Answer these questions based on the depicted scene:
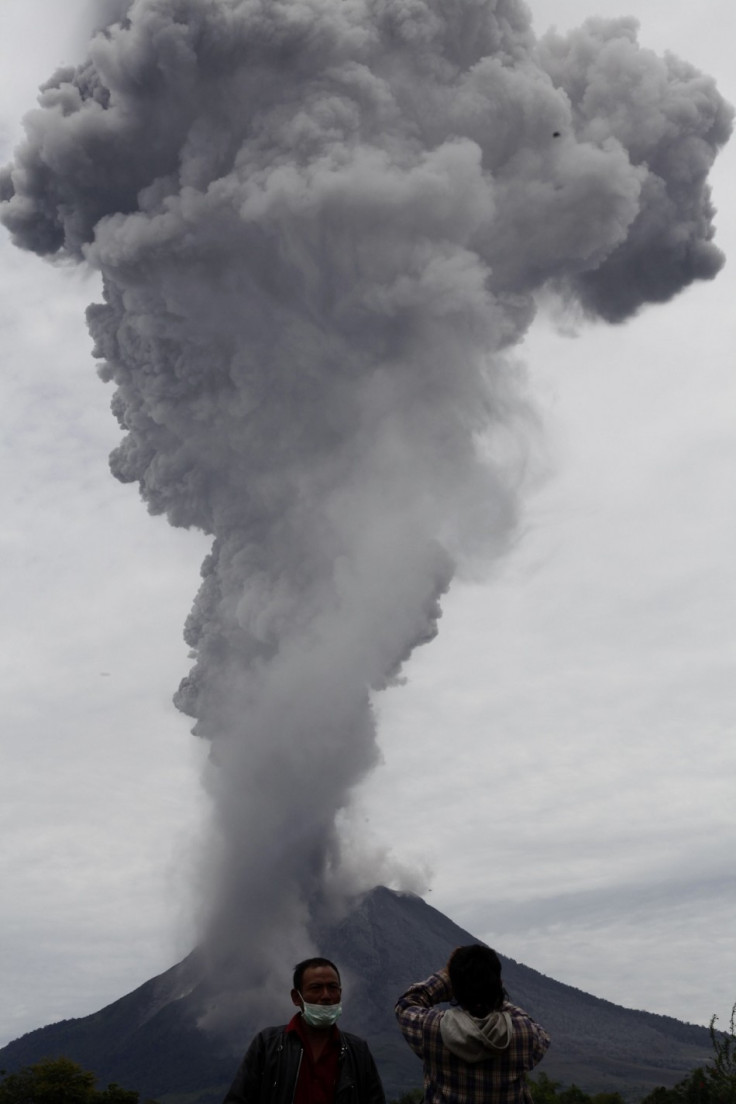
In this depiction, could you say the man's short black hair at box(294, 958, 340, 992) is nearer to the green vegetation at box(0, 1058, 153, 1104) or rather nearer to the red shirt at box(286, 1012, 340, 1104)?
the red shirt at box(286, 1012, 340, 1104)

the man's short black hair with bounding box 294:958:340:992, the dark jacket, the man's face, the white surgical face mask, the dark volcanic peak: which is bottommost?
the dark jacket

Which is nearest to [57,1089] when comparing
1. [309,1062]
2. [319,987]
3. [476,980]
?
[309,1062]

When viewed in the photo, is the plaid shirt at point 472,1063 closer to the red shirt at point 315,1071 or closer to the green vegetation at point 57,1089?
the red shirt at point 315,1071

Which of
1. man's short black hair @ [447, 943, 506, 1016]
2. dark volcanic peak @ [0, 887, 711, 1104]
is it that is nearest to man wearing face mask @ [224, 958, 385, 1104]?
man's short black hair @ [447, 943, 506, 1016]

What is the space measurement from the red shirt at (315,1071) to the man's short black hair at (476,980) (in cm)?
68

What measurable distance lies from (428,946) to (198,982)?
A: 98.0ft

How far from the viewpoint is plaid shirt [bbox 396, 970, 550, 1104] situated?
526cm

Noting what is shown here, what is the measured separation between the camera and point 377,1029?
139 metres

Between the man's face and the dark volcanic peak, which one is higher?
the dark volcanic peak

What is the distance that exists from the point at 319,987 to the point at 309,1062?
35 centimetres

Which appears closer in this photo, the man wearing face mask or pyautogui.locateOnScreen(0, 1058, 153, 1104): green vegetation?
the man wearing face mask

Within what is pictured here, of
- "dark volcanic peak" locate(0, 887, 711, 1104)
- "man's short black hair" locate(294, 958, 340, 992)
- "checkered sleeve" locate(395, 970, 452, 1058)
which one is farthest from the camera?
"dark volcanic peak" locate(0, 887, 711, 1104)

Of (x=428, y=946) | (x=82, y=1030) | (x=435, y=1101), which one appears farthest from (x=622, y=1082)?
(x=435, y=1101)

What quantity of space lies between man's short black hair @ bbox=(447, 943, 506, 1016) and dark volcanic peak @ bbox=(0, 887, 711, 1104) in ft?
405
